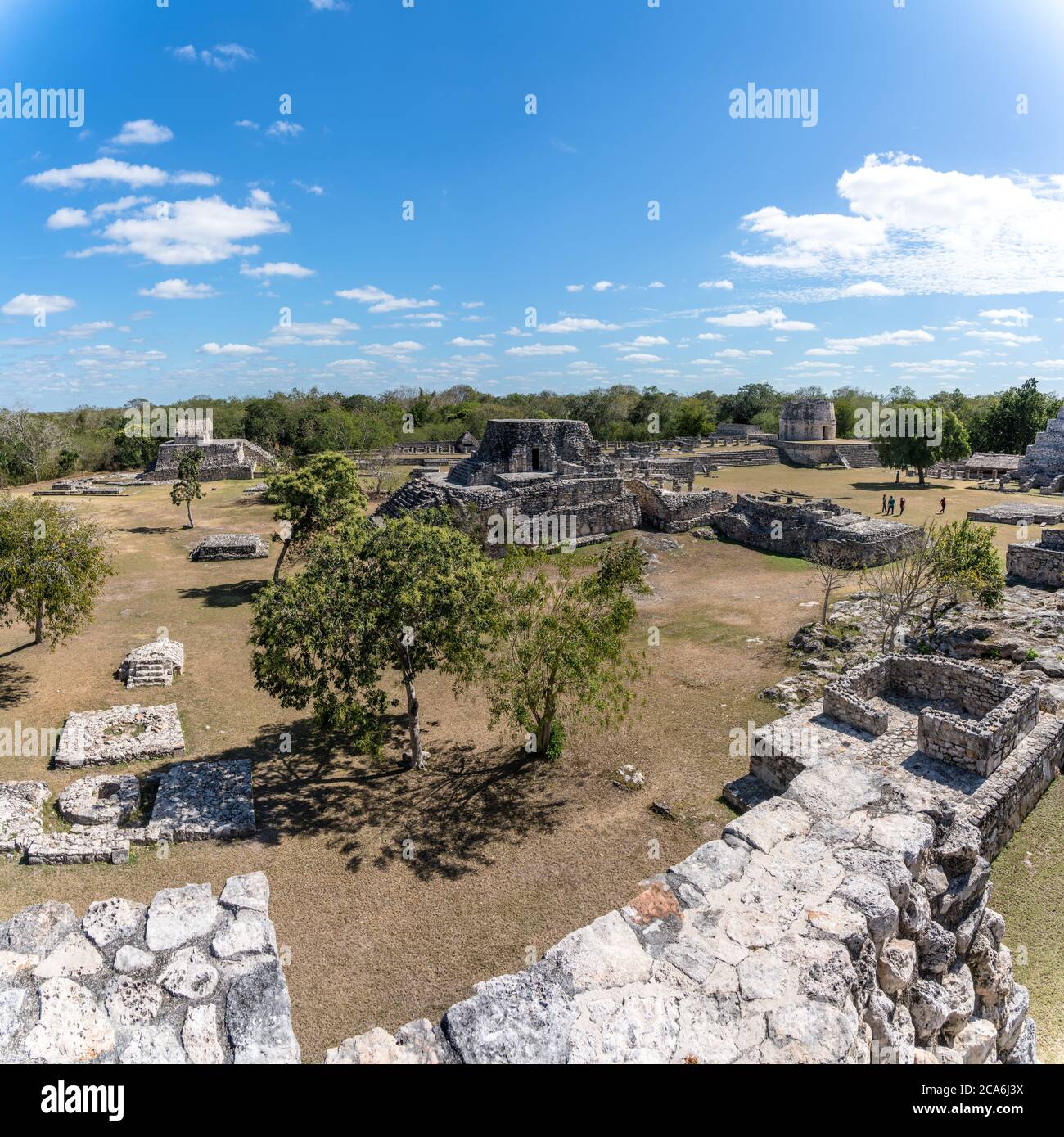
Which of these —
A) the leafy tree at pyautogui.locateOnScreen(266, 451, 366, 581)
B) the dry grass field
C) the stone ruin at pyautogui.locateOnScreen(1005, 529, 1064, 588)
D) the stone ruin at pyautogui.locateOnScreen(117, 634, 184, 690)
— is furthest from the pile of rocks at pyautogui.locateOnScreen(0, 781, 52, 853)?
the stone ruin at pyautogui.locateOnScreen(1005, 529, 1064, 588)

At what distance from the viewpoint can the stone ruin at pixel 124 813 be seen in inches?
384

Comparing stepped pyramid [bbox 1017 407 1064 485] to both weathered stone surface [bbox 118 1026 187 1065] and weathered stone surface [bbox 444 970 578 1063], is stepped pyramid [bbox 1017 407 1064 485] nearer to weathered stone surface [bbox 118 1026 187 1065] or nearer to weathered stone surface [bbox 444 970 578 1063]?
weathered stone surface [bbox 444 970 578 1063]

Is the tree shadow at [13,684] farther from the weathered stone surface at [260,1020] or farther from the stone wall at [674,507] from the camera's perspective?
the stone wall at [674,507]

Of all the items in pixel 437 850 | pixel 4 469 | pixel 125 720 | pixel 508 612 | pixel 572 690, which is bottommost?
pixel 437 850

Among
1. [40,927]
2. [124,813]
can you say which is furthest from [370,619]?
[40,927]

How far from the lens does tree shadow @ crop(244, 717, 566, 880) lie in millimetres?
10125

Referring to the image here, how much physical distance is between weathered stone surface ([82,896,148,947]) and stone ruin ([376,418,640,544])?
1995 centimetres

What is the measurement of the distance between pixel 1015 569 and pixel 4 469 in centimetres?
5770

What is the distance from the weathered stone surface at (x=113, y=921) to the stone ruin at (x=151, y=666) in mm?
10629

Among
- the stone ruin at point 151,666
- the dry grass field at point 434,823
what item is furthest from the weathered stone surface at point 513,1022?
the stone ruin at point 151,666

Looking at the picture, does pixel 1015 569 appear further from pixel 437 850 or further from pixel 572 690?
pixel 437 850

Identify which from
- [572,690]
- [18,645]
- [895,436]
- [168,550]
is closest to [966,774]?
[572,690]

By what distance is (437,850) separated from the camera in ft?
33.1

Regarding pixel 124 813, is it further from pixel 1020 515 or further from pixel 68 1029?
pixel 1020 515
